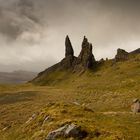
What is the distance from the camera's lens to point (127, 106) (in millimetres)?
70062

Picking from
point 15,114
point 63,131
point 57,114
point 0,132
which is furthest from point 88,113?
point 15,114

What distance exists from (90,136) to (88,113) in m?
12.1

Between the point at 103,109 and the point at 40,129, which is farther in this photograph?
the point at 103,109

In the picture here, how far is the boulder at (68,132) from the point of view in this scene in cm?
3500

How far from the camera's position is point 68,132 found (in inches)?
1391

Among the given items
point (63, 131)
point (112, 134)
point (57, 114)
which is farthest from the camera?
point (57, 114)

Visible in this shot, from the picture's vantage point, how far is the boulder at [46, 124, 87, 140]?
115 feet

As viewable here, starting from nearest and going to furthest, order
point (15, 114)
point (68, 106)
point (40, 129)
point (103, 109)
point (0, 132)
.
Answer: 1. point (40, 129)
2. point (68, 106)
3. point (0, 132)
4. point (103, 109)
5. point (15, 114)

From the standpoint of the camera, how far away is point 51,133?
36.2 metres

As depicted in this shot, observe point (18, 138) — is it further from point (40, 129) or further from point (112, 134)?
point (112, 134)

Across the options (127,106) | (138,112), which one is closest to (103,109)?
(127,106)

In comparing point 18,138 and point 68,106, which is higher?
point 68,106

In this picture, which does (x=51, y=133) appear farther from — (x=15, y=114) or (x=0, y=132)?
(x=15, y=114)

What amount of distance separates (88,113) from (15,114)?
116 ft
